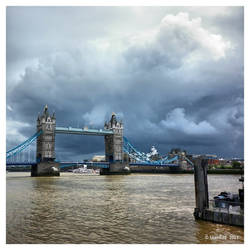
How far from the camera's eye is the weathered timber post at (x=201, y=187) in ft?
28.5

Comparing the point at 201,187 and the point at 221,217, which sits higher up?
the point at 201,187

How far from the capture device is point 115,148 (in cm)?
6969

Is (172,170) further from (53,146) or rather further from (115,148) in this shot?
(53,146)

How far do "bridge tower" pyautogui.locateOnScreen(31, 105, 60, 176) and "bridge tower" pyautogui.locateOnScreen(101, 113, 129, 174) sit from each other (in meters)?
13.7

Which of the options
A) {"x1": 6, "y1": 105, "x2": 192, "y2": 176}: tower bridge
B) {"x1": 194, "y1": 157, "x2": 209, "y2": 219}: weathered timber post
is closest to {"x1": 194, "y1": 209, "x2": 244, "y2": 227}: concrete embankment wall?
{"x1": 194, "y1": 157, "x2": 209, "y2": 219}: weathered timber post

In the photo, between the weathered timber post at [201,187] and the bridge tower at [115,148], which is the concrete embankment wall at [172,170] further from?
the weathered timber post at [201,187]

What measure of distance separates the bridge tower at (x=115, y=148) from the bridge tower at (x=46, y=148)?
45.1ft

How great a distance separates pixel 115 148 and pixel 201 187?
61226 millimetres

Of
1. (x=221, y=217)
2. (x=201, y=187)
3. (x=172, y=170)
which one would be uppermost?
(x=201, y=187)

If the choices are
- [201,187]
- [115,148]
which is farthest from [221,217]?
[115,148]

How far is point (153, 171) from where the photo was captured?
83875 mm
